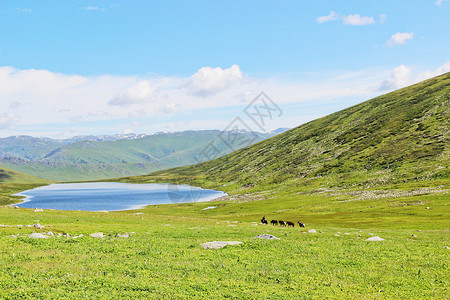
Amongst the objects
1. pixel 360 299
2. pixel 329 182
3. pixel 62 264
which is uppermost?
pixel 62 264

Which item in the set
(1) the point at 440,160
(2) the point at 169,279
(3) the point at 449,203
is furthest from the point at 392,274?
(1) the point at 440,160

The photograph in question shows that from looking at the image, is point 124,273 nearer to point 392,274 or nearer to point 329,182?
point 392,274

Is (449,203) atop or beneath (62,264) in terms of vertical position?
beneath

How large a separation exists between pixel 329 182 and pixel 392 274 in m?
169

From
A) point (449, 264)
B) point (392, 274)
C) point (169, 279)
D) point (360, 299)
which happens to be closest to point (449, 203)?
point (449, 264)

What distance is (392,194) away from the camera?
121 m

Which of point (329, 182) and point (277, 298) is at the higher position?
point (277, 298)

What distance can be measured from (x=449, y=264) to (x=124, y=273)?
2590cm

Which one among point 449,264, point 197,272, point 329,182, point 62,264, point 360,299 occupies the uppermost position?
point 62,264

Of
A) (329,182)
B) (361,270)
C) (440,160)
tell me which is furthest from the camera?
(329,182)

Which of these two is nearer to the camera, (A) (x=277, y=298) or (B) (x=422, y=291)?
(A) (x=277, y=298)

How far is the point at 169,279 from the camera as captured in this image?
2159cm

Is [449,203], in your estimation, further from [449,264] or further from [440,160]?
[440,160]

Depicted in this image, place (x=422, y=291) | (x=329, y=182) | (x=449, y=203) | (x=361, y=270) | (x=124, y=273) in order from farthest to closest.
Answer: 1. (x=329, y=182)
2. (x=449, y=203)
3. (x=361, y=270)
4. (x=124, y=273)
5. (x=422, y=291)
